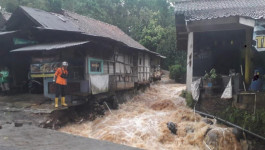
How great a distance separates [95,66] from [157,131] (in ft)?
16.0

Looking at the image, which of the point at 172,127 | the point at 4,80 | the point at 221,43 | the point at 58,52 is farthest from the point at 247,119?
the point at 4,80

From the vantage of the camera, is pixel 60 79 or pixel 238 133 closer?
pixel 238 133

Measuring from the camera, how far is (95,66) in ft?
36.7

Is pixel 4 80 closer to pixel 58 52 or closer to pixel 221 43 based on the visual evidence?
pixel 58 52

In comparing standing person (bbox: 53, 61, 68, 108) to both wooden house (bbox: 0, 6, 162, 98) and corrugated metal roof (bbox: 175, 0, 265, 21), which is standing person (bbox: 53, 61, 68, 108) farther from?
corrugated metal roof (bbox: 175, 0, 265, 21)

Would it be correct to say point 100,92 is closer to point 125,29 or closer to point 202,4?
point 202,4

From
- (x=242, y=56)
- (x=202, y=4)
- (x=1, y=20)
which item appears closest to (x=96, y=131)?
(x=242, y=56)

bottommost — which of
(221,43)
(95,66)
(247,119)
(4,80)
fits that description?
(247,119)

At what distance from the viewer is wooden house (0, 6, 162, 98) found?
33.7 feet

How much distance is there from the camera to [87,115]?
10695 mm

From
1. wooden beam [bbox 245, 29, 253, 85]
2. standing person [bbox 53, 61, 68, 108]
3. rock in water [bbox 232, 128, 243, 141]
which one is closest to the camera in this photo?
rock in water [bbox 232, 128, 243, 141]

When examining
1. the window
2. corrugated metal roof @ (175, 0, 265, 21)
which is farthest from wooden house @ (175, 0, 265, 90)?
the window

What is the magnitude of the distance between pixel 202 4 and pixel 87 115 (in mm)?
8931

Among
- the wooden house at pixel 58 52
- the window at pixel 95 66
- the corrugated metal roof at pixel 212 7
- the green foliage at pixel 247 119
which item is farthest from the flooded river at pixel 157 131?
the corrugated metal roof at pixel 212 7
